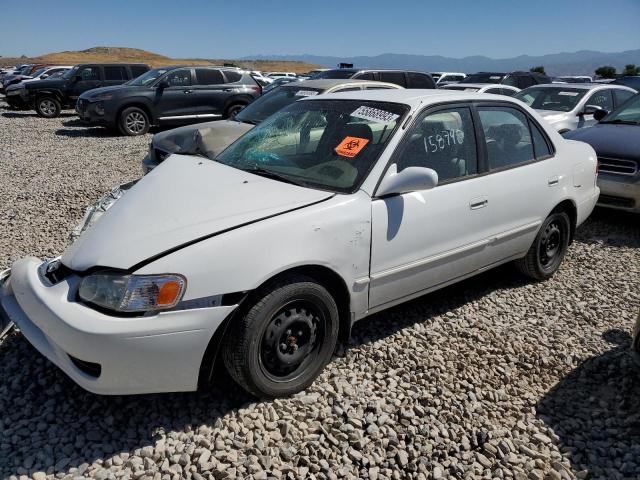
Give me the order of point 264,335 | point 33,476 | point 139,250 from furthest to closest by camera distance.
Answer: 1. point 264,335
2. point 139,250
3. point 33,476

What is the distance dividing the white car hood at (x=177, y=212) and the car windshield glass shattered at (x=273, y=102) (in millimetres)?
4308

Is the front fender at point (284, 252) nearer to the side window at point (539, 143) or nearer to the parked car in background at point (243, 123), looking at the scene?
the side window at point (539, 143)

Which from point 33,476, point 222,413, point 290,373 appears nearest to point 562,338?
point 290,373

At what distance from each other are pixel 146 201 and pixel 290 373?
4.27 ft

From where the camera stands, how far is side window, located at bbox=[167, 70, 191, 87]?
1289cm

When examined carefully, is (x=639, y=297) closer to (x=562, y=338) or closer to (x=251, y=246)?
(x=562, y=338)

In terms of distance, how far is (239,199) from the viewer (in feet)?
9.23

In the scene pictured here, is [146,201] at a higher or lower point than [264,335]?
higher

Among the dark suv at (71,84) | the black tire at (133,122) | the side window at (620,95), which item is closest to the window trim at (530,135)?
the side window at (620,95)

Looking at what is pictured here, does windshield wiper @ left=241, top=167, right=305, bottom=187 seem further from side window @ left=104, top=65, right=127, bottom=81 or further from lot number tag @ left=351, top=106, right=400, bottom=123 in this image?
side window @ left=104, top=65, right=127, bottom=81

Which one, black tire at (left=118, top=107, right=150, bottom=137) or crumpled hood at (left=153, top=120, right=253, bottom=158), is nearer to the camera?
crumpled hood at (left=153, top=120, right=253, bottom=158)

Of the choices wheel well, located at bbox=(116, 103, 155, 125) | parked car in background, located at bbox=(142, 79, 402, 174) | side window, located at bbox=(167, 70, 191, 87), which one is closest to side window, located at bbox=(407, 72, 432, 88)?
parked car in background, located at bbox=(142, 79, 402, 174)

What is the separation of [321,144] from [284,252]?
1.08 metres

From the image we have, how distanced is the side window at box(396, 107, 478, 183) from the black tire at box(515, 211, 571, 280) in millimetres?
1117
